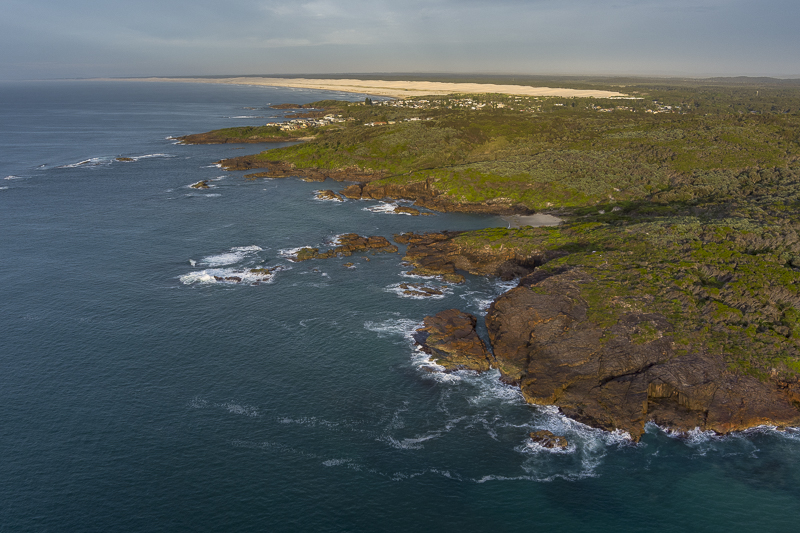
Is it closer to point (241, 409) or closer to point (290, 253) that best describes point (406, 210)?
point (290, 253)

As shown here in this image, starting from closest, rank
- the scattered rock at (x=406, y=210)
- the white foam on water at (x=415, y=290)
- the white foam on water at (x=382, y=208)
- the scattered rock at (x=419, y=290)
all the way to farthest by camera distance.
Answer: the white foam on water at (x=415, y=290) < the scattered rock at (x=419, y=290) < the scattered rock at (x=406, y=210) < the white foam on water at (x=382, y=208)

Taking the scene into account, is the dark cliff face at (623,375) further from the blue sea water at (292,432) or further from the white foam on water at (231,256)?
the white foam on water at (231,256)

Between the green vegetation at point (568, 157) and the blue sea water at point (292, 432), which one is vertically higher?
the green vegetation at point (568, 157)

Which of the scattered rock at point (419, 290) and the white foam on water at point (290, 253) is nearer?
the scattered rock at point (419, 290)

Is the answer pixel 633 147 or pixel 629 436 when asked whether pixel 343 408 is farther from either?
pixel 633 147

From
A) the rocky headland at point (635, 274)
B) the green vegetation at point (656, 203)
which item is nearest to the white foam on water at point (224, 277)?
the rocky headland at point (635, 274)

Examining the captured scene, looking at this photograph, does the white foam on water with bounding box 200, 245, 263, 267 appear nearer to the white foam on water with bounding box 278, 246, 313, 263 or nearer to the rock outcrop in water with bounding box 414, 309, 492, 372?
the white foam on water with bounding box 278, 246, 313, 263

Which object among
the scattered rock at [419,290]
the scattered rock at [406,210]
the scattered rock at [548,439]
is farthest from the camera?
the scattered rock at [406,210]

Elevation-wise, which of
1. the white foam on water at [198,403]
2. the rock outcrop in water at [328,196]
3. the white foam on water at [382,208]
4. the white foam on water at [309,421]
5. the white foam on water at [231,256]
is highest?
the rock outcrop in water at [328,196]
